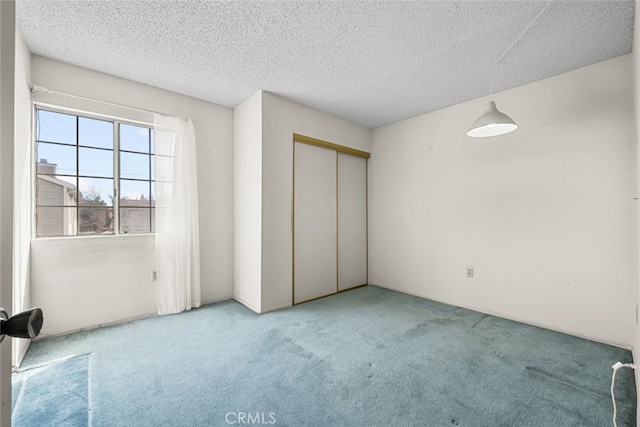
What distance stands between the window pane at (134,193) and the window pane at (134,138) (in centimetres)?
38

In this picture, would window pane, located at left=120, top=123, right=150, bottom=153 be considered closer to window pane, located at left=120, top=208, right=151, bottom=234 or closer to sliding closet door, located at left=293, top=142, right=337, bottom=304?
window pane, located at left=120, top=208, right=151, bottom=234

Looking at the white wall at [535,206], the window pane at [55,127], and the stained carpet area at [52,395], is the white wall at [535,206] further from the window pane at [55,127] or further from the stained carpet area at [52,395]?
the window pane at [55,127]

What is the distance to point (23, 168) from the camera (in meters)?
2.34

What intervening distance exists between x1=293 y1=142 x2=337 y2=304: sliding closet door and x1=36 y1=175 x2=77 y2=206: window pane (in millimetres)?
2322

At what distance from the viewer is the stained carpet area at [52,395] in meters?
1.64

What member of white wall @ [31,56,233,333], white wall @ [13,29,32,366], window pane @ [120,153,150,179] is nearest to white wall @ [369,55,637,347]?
white wall @ [31,56,233,333]

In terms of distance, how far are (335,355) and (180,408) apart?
1166 mm

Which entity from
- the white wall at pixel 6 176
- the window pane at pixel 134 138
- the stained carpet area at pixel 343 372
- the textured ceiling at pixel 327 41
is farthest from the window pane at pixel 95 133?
the white wall at pixel 6 176

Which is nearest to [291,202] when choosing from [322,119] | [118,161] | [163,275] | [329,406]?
[322,119]

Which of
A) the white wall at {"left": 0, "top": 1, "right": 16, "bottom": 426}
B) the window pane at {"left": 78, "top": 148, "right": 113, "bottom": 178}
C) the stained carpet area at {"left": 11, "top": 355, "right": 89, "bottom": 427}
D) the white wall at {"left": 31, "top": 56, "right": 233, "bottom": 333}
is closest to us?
the white wall at {"left": 0, "top": 1, "right": 16, "bottom": 426}

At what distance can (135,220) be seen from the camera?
3213mm

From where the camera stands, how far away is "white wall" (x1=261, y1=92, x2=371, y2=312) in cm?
334

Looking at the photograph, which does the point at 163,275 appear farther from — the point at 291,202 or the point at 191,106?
the point at 191,106

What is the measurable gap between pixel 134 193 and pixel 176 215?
19.7 inches
